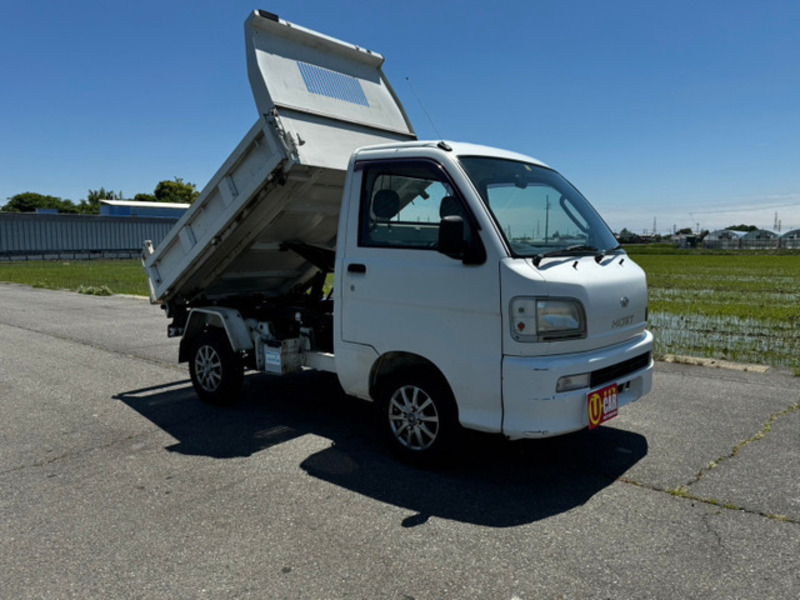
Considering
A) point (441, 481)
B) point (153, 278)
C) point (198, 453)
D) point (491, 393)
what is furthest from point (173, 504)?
point (153, 278)

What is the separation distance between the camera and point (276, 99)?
507cm

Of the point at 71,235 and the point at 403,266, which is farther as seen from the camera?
the point at 71,235

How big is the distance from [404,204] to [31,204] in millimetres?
116198

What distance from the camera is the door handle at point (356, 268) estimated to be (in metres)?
4.71

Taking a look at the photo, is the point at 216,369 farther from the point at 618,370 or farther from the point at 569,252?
the point at 618,370

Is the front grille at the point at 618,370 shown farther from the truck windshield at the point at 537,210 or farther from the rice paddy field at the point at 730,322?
the rice paddy field at the point at 730,322

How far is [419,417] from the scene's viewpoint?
4.45m

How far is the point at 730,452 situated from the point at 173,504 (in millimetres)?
4078

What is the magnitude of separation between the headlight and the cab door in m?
0.13

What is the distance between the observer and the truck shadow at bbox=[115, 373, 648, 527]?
397cm

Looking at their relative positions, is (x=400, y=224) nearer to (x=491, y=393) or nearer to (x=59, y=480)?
(x=491, y=393)

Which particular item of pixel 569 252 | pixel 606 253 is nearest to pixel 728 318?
pixel 606 253

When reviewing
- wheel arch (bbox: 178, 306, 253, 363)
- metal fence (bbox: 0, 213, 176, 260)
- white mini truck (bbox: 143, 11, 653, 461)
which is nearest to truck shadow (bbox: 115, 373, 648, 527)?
white mini truck (bbox: 143, 11, 653, 461)

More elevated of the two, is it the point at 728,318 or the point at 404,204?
the point at 404,204
